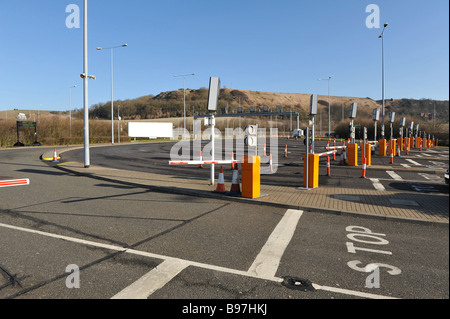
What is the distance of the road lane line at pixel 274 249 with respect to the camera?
408cm

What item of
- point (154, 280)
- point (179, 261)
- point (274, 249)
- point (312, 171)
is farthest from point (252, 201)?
point (154, 280)

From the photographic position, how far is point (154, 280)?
3766 millimetres

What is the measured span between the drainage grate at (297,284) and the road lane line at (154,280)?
130 cm

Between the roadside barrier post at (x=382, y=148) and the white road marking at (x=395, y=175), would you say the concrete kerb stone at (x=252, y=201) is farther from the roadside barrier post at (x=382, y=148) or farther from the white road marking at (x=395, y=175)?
the roadside barrier post at (x=382, y=148)

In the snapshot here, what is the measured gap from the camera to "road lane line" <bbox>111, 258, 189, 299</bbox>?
3.41m

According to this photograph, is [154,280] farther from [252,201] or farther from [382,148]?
[382,148]

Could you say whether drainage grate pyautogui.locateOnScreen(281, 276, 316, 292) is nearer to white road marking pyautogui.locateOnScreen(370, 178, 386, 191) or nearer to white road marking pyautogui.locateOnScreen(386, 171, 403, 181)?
white road marking pyautogui.locateOnScreen(370, 178, 386, 191)

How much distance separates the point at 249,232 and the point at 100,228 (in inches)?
108

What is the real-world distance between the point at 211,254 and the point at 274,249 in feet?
3.22

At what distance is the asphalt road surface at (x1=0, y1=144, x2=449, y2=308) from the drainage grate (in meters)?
0.01

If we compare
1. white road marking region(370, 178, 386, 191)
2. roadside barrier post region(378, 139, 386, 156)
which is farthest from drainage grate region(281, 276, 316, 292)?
roadside barrier post region(378, 139, 386, 156)

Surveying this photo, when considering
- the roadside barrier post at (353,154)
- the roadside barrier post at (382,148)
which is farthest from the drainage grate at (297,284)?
the roadside barrier post at (382,148)
